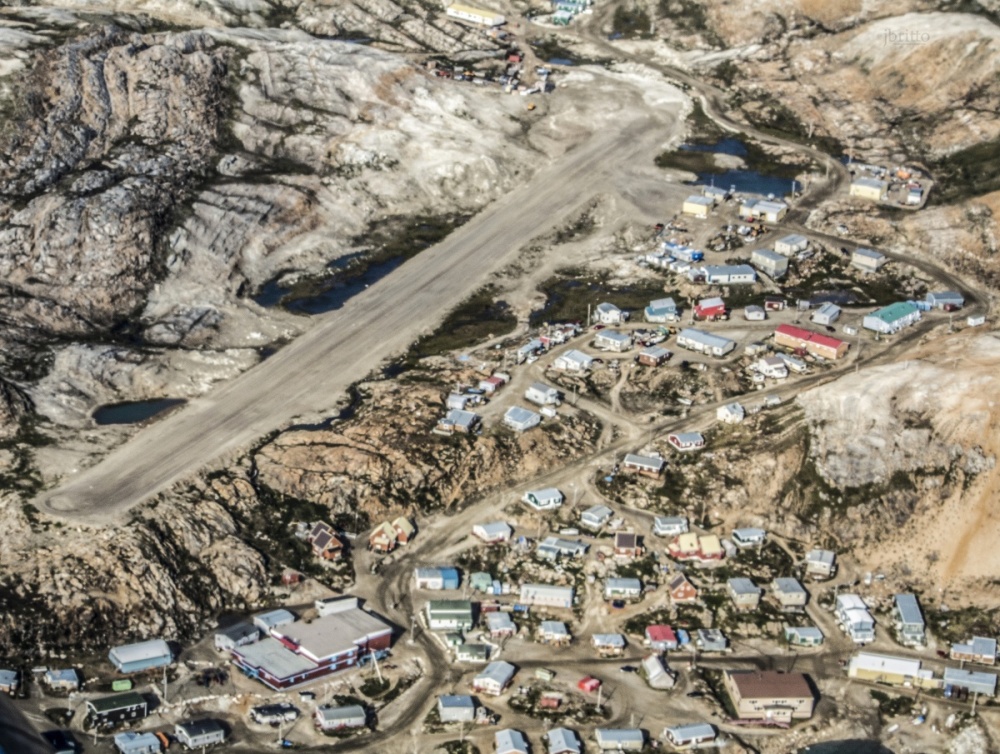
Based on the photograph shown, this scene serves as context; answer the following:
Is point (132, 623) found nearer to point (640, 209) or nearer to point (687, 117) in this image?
point (640, 209)

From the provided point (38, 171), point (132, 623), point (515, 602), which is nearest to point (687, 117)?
point (38, 171)

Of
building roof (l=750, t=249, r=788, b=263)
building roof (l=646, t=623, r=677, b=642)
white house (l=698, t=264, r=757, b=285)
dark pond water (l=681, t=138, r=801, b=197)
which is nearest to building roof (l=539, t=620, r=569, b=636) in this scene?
building roof (l=646, t=623, r=677, b=642)

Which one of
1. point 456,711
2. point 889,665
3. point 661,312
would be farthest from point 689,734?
point 661,312

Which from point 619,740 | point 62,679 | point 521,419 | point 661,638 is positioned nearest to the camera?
point 619,740

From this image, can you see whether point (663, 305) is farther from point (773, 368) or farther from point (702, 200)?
point (702, 200)

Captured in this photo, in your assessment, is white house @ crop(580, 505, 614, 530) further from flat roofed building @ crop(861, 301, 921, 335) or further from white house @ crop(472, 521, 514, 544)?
flat roofed building @ crop(861, 301, 921, 335)

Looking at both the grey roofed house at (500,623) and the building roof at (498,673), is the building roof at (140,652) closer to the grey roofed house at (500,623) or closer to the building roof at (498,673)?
the building roof at (498,673)
